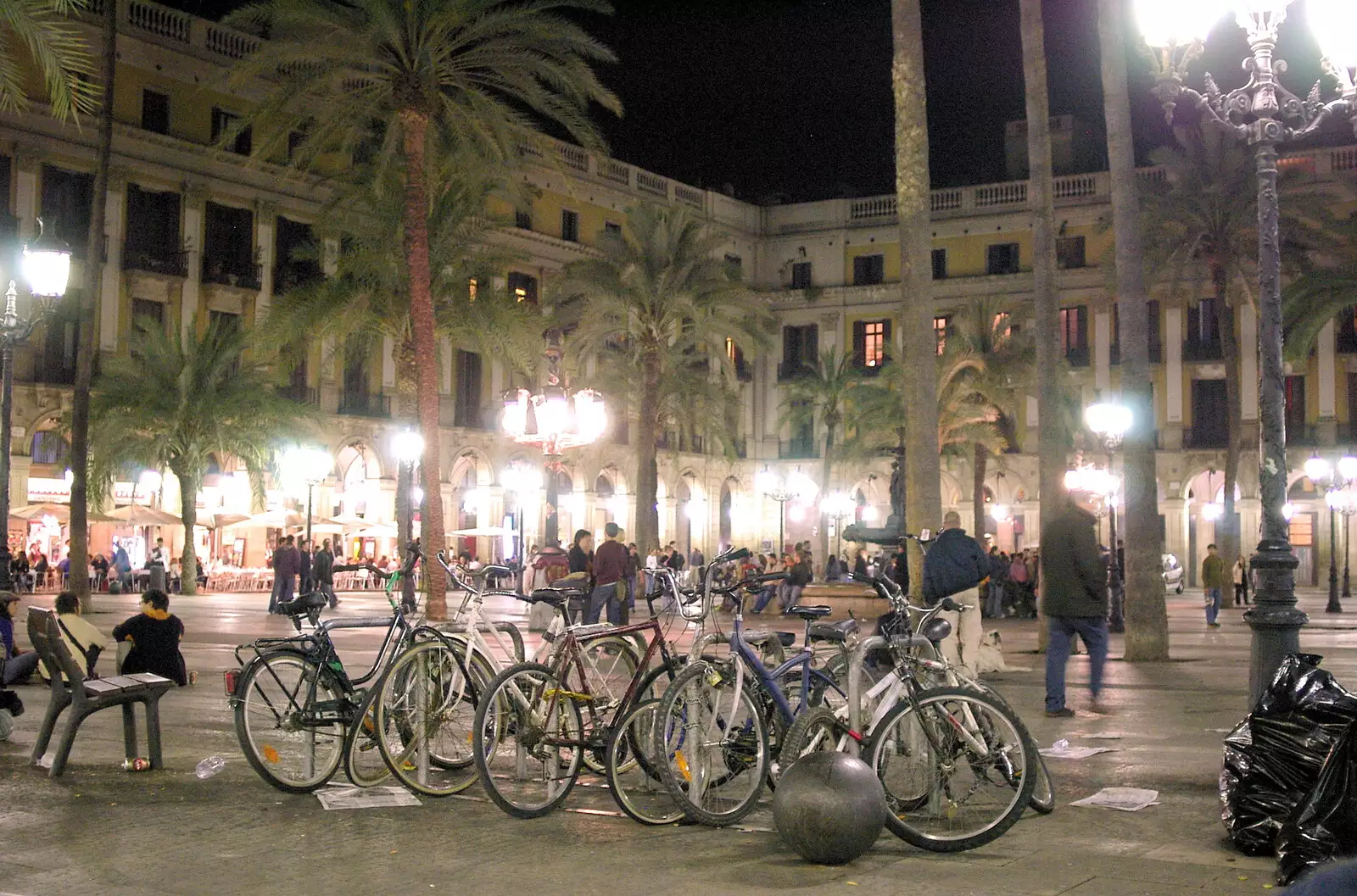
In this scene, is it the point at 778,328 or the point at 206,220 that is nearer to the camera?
the point at 206,220

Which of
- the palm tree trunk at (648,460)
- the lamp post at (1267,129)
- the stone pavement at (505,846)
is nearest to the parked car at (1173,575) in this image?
the palm tree trunk at (648,460)

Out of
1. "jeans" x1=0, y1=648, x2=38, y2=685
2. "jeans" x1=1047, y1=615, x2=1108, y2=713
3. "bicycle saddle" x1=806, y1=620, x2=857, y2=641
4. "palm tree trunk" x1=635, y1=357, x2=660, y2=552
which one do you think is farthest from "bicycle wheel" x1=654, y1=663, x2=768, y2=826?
"palm tree trunk" x1=635, y1=357, x2=660, y2=552

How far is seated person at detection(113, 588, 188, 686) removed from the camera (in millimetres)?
11055

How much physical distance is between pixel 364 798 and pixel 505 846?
1546 mm

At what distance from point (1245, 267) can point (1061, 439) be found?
31.5 m

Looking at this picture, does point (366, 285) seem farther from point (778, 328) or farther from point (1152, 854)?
point (778, 328)

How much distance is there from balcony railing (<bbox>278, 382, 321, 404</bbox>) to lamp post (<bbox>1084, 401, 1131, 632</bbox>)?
25044 mm

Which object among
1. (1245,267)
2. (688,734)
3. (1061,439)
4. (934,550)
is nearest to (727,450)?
(1245,267)

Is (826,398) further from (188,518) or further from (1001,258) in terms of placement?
(188,518)

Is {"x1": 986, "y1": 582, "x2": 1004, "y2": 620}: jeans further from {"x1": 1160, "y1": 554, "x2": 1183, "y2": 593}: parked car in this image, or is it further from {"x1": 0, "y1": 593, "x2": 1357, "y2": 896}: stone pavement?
{"x1": 0, "y1": 593, "x2": 1357, "y2": 896}: stone pavement

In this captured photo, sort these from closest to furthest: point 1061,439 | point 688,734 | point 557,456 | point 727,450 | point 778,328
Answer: point 688,734 < point 1061,439 < point 557,456 < point 727,450 < point 778,328

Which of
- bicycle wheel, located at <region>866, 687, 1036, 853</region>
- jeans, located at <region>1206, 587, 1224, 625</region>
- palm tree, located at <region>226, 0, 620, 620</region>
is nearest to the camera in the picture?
bicycle wheel, located at <region>866, 687, 1036, 853</region>

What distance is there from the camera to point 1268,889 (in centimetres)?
591

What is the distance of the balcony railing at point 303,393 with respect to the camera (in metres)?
47.5
